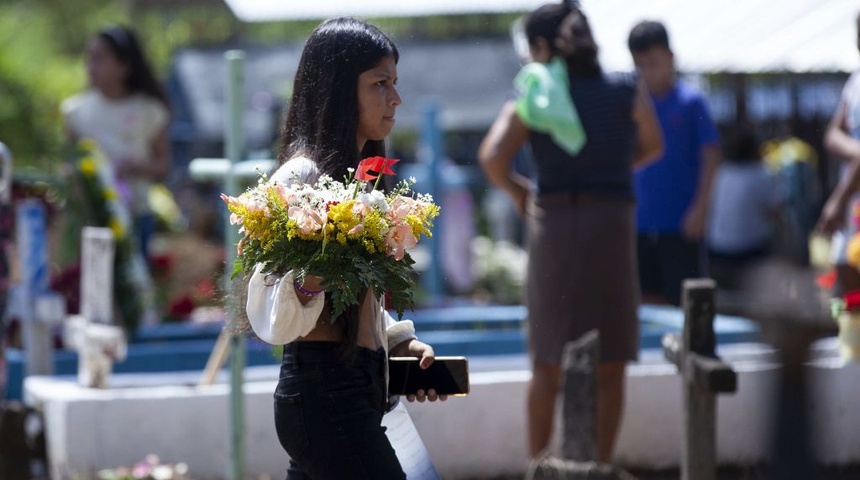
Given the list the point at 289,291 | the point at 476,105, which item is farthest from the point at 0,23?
the point at 289,291

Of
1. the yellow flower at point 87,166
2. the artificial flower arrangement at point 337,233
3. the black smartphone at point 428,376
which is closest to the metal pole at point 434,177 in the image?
the yellow flower at point 87,166

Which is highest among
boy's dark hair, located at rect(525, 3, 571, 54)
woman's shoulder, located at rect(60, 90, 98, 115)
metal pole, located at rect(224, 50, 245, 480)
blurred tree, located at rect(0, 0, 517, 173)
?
blurred tree, located at rect(0, 0, 517, 173)

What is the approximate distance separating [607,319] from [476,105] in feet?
42.5

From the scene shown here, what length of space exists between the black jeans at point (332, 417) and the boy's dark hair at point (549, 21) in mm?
2460

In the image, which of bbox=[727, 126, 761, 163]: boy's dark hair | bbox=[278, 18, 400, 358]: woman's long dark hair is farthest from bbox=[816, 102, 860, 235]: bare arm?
bbox=[727, 126, 761, 163]: boy's dark hair

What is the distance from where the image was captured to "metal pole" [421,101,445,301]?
10.4m

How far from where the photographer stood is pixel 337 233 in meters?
3.23

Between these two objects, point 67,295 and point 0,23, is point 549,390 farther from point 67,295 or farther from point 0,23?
point 0,23

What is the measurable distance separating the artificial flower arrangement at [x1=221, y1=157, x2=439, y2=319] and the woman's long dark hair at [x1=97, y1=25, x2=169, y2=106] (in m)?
5.34

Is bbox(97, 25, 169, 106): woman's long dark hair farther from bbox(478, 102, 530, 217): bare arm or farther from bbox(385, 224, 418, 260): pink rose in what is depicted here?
bbox(385, 224, 418, 260): pink rose

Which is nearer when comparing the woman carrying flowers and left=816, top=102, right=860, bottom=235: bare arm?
the woman carrying flowers

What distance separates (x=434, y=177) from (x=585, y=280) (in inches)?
198

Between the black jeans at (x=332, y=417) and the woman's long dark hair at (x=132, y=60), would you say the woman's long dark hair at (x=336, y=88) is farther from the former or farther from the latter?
the woman's long dark hair at (x=132, y=60)

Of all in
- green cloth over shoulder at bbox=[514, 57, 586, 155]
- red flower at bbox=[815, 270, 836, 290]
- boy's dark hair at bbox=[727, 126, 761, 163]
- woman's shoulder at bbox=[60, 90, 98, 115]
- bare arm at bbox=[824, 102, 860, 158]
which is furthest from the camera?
boy's dark hair at bbox=[727, 126, 761, 163]
